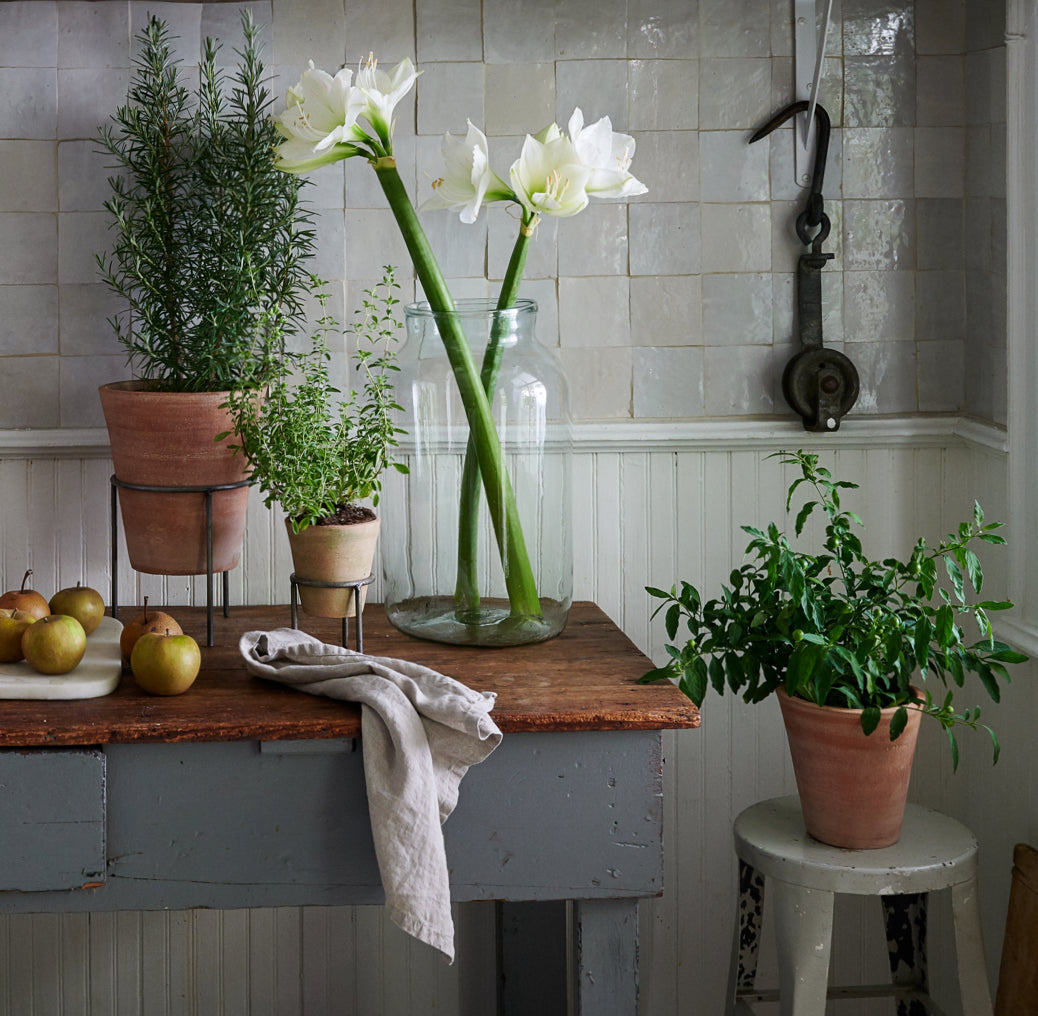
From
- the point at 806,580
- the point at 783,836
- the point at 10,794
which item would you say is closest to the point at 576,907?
the point at 783,836

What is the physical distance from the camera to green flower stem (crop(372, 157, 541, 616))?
5.14 ft

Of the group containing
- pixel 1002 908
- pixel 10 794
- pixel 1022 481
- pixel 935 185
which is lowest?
pixel 1002 908

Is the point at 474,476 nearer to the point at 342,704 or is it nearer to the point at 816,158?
the point at 342,704

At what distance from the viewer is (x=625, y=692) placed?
55.5 inches

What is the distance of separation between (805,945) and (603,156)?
1.07m

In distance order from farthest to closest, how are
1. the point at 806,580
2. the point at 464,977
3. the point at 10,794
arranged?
the point at 464,977
the point at 806,580
the point at 10,794

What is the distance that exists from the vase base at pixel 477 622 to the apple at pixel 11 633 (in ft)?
1.63

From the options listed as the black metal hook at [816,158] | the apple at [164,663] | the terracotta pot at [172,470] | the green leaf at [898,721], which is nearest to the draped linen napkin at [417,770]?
the apple at [164,663]

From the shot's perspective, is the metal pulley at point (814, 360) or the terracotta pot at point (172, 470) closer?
the terracotta pot at point (172, 470)

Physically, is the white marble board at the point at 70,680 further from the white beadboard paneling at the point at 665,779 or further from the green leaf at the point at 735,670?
the green leaf at the point at 735,670

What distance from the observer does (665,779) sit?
200cm

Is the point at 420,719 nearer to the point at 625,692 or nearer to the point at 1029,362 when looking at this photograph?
the point at 625,692

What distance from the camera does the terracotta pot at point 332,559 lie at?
1.49 metres

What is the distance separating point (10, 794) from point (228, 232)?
81 cm
